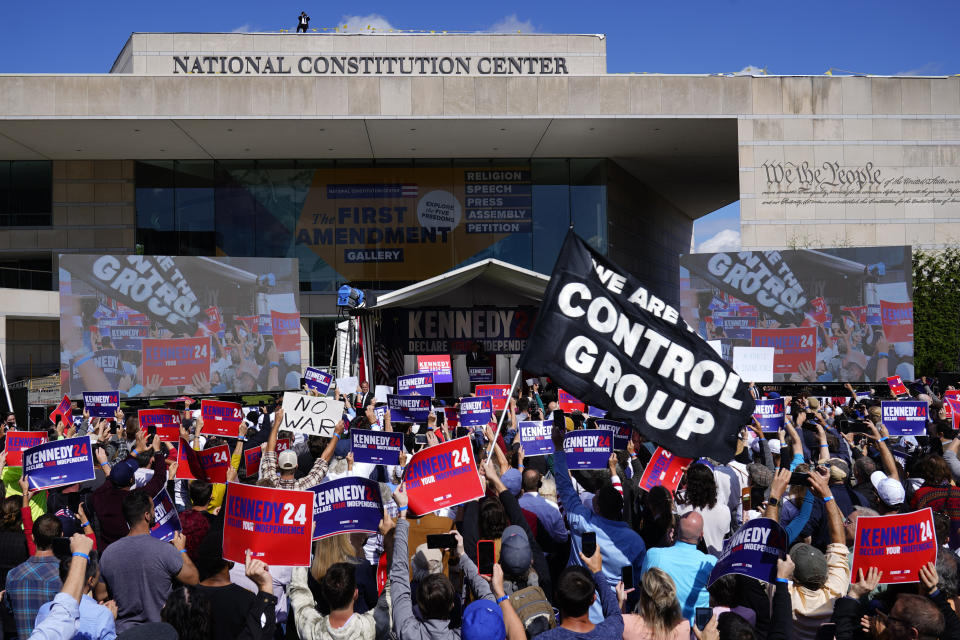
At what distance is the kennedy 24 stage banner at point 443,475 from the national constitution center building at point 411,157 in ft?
79.2

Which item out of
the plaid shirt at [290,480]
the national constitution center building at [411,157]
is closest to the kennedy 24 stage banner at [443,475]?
the plaid shirt at [290,480]

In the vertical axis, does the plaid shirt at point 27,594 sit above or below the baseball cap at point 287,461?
below

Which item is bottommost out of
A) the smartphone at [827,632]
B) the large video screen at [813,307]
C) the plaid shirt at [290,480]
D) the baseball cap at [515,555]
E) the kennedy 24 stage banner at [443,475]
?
the smartphone at [827,632]

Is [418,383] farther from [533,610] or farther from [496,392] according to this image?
[533,610]

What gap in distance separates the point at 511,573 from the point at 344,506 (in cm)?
115

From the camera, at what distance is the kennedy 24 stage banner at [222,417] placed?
34.3 feet

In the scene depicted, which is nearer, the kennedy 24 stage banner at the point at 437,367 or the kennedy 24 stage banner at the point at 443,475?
the kennedy 24 stage banner at the point at 443,475

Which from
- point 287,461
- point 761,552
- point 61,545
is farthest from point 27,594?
point 761,552

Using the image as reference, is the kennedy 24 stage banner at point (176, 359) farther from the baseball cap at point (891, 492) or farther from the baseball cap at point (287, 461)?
the baseball cap at point (891, 492)

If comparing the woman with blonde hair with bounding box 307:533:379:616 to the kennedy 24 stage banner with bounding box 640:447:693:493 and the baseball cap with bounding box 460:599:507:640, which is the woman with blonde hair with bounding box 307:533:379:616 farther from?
the kennedy 24 stage banner with bounding box 640:447:693:493

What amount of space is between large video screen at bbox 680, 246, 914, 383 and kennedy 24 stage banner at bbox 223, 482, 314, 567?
76.3 feet

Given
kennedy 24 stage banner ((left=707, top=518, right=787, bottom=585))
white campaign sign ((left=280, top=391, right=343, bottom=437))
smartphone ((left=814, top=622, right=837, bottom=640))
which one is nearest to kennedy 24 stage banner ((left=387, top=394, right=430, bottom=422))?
white campaign sign ((left=280, top=391, right=343, bottom=437))

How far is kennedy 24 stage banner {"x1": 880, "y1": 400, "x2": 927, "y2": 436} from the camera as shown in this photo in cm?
1030

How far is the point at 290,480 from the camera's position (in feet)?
21.3
